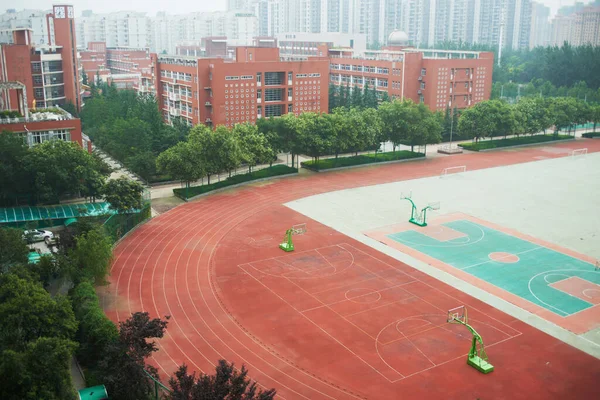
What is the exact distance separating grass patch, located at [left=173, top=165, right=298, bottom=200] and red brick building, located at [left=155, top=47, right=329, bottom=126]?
9157 millimetres

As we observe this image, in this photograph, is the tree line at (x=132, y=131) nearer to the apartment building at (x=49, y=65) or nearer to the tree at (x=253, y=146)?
the apartment building at (x=49, y=65)

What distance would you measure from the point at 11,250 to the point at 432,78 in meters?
42.2

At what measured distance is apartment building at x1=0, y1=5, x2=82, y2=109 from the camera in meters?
45.8

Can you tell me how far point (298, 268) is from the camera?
21.7 meters

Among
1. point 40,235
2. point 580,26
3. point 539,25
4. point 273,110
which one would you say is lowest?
point 40,235

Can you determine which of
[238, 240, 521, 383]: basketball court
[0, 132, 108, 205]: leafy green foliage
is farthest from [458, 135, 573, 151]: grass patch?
[0, 132, 108, 205]: leafy green foliage

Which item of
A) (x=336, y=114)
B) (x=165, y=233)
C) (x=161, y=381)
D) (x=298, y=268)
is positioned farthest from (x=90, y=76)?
(x=161, y=381)

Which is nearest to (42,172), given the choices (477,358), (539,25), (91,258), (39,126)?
(39,126)

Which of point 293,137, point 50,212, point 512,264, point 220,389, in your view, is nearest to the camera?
point 220,389

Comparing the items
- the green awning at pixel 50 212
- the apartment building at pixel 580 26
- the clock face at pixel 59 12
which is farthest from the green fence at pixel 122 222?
the apartment building at pixel 580 26

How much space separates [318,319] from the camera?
17812 mm

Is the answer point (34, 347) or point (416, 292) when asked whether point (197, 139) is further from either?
point (34, 347)

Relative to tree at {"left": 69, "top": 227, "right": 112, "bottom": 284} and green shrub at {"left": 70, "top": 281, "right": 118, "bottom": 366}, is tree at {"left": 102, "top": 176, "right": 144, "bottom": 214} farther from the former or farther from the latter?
green shrub at {"left": 70, "top": 281, "right": 118, "bottom": 366}

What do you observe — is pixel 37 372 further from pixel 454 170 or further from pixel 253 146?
pixel 454 170
